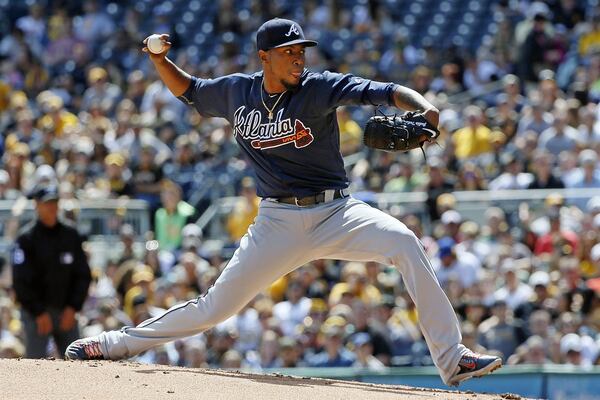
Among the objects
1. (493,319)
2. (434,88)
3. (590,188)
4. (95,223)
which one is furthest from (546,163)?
(95,223)

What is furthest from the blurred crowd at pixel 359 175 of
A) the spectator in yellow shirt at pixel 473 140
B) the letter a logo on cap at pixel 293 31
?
the letter a logo on cap at pixel 293 31

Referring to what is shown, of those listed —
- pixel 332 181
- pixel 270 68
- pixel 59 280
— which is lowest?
pixel 59 280

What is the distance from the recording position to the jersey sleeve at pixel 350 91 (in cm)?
584

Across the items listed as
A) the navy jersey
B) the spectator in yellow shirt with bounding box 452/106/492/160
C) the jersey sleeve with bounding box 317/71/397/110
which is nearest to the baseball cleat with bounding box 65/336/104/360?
the navy jersey

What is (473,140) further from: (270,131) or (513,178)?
(270,131)

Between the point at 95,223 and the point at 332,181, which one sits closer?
the point at 332,181

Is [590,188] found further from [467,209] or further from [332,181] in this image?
[332,181]

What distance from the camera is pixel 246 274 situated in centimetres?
619

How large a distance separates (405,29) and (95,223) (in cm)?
525

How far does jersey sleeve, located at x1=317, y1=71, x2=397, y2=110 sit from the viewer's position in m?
5.84

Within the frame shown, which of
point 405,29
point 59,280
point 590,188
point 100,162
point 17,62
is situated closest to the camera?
point 59,280

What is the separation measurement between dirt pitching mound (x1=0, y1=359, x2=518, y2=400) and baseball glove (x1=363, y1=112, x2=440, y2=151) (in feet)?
3.74

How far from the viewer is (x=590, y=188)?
11.6m

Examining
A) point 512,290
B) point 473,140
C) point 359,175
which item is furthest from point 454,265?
point 473,140
